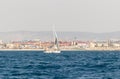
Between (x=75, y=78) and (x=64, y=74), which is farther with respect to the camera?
(x=64, y=74)

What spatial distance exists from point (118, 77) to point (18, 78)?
43.1ft

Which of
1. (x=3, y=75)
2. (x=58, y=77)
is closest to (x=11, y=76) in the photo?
(x=3, y=75)

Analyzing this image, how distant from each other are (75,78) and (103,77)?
397 centimetres

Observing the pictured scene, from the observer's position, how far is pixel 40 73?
8369 centimetres

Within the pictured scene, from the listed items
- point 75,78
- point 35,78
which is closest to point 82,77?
point 75,78

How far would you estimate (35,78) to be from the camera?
7531 cm

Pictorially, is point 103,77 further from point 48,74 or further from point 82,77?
point 48,74

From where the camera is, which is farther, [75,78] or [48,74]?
[48,74]

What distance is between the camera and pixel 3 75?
261ft

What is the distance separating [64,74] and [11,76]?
25.7 ft

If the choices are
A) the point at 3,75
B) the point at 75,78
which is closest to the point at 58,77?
the point at 75,78

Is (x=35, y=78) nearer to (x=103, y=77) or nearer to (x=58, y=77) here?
(x=58, y=77)

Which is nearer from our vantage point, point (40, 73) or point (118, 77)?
point (118, 77)

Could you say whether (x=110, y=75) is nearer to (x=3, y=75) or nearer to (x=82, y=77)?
(x=82, y=77)
